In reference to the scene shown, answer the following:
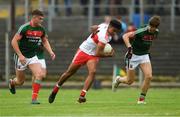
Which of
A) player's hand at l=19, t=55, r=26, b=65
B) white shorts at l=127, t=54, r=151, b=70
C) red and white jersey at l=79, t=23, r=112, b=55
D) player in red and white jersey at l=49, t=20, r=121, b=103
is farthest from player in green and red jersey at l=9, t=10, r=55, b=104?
white shorts at l=127, t=54, r=151, b=70

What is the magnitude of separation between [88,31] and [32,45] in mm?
17968

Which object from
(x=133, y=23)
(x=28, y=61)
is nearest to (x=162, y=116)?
(x=28, y=61)

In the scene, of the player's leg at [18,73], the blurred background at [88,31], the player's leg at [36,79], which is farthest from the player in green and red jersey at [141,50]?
the blurred background at [88,31]

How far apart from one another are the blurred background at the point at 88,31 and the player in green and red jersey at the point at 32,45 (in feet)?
49.9

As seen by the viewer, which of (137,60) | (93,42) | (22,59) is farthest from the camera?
(137,60)

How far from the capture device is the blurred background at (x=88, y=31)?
39312 mm

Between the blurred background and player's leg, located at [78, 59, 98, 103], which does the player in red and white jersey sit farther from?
the blurred background

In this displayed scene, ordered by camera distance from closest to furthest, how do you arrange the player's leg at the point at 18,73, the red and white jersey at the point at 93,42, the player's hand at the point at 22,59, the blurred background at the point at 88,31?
1. the player's hand at the point at 22,59
2. the red and white jersey at the point at 93,42
3. the player's leg at the point at 18,73
4. the blurred background at the point at 88,31

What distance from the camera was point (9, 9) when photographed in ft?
136

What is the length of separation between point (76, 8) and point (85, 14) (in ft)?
1.70

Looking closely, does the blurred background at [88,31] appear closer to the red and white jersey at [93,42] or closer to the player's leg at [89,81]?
the red and white jersey at [93,42]

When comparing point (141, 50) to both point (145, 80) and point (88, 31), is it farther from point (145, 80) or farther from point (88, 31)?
point (88, 31)

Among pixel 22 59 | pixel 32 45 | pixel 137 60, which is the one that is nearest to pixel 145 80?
pixel 137 60

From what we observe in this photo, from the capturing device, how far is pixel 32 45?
2264cm
